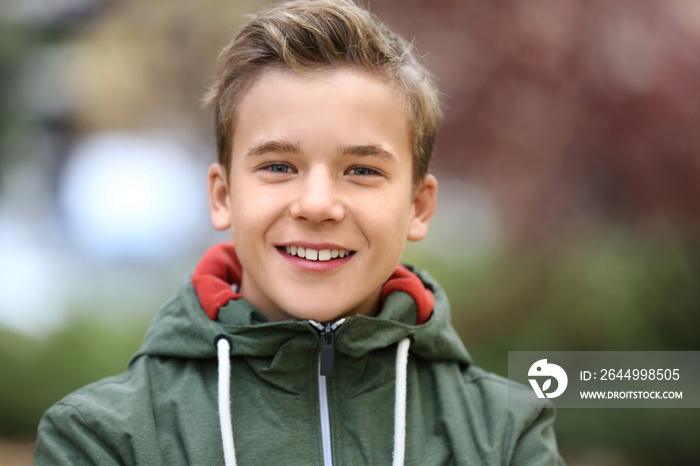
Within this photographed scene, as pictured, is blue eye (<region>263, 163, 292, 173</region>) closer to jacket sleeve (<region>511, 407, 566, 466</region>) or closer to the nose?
the nose

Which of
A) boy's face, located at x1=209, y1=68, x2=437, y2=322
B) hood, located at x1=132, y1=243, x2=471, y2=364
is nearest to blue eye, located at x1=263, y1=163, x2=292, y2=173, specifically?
boy's face, located at x1=209, y1=68, x2=437, y2=322

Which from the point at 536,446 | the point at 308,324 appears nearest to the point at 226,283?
the point at 308,324

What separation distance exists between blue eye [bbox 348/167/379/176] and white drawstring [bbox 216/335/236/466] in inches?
21.7

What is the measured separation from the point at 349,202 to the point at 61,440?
36.1 inches

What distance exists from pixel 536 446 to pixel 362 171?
0.89 m

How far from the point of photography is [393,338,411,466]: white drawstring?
1.89m

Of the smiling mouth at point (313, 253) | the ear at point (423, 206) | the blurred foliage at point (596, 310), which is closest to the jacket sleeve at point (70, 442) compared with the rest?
the smiling mouth at point (313, 253)

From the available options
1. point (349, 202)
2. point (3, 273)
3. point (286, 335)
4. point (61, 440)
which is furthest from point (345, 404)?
point (3, 273)

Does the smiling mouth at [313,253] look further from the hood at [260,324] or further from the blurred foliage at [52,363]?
the blurred foliage at [52,363]

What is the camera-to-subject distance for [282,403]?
192 cm

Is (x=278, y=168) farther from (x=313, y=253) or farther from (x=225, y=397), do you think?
(x=225, y=397)

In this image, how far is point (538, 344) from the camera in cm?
430

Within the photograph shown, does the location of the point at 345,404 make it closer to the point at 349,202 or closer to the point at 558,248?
the point at 349,202

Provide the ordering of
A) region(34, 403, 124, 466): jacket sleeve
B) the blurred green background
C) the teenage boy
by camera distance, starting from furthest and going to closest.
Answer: the blurred green background, the teenage boy, region(34, 403, 124, 466): jacket sleeve
